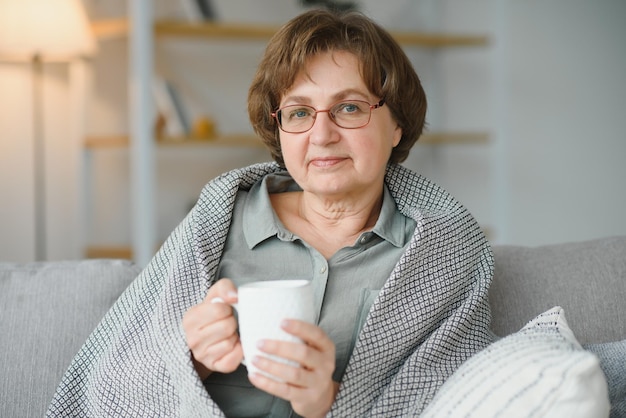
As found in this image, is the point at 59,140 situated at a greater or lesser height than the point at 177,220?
greater

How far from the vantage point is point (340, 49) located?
1508 millimetres

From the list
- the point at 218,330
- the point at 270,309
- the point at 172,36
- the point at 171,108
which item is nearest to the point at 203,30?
the point at 172,36

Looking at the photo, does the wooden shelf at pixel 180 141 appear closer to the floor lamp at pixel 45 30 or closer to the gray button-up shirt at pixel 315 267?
the floor lamp at pixel 45 30

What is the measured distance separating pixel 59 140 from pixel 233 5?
1073 millimetres

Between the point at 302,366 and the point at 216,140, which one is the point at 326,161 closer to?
the point at 302,366

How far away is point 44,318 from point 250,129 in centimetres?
255

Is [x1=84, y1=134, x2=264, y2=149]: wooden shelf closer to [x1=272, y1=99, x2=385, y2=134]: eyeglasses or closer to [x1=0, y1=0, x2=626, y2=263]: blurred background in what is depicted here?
[x1=0, y1=0, x2=626, y2=263]: blurred background

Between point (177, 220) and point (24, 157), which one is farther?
point (177, 220)

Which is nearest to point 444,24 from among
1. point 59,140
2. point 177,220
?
point 177,220

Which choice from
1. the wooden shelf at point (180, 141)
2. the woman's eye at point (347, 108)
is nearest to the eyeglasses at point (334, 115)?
the woman's eye at point (347, 108)

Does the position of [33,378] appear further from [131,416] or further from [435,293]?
[435,293]

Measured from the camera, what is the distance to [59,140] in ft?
12.5

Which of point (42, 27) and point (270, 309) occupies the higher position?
point (42, 27)

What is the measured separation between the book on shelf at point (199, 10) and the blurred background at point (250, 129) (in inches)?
0.4
